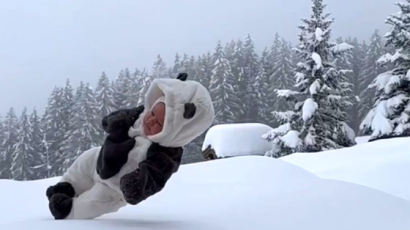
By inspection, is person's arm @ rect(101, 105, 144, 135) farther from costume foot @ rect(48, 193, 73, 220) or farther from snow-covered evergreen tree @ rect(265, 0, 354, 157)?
snow-covered evergreen tree @ rect(265, 0, 354, 157)

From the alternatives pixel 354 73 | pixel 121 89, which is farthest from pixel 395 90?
pixel 354 73

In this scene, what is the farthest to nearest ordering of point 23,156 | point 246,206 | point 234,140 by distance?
point 23,156, point 234,140, point 246,206

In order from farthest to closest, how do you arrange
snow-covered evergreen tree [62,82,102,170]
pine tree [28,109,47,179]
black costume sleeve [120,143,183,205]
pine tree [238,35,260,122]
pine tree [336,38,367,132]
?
pine tree [336,38,367,132]
pine tree [238,35,260,122]
pine tree [28,109,47,179]
snow-covered evergreen tree [62,82,102,170]
black costume sleeve [120,143,183,205]

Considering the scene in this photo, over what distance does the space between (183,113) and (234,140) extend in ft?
38.7

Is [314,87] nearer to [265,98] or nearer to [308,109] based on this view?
[308,109]

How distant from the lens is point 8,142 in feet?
95.3

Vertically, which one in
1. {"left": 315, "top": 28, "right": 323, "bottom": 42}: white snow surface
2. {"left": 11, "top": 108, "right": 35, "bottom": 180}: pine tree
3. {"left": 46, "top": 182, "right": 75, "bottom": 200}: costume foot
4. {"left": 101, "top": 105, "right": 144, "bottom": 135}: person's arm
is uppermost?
{"left": 315, "top": 28, "right": 323, "bottom": 42}: white snow surface

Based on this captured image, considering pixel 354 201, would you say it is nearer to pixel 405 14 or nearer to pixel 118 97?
pixel 405 14

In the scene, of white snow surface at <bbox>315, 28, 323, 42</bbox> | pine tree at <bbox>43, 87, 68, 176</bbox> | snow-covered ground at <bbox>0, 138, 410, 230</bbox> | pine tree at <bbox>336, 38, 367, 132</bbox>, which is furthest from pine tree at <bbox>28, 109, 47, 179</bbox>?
snow-covered ground at <bbox>0, 138, 410, 230</bbox>

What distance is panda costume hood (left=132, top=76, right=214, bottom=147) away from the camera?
2.24 meters

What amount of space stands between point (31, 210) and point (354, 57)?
3675 centimetres

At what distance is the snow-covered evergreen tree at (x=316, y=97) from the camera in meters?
17.7

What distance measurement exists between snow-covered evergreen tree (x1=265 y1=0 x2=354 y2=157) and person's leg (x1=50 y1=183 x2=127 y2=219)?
15.3 m

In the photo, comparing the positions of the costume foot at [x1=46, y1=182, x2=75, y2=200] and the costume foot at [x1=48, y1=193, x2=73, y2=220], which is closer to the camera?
the costume foot at [x1=48, y1=193, x2=73, y2=220]
